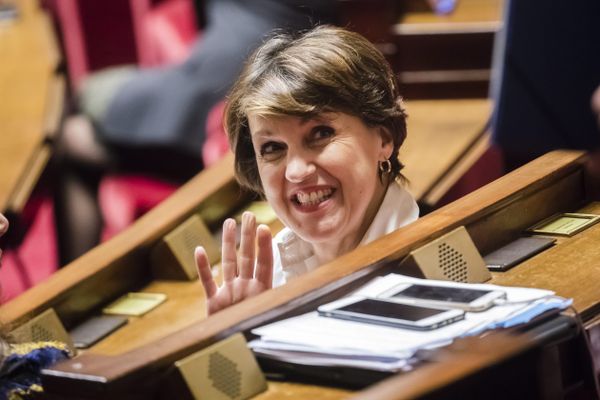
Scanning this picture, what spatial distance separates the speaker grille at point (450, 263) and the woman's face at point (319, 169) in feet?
0.52

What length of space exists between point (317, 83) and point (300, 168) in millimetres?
127

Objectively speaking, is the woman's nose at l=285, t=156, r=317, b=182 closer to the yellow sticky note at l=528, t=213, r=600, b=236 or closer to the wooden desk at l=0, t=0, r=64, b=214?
the yellow sticky note at l=528, t=213, r=600, b=236

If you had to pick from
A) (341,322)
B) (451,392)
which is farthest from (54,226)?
(451,392)

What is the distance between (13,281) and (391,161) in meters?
2.10

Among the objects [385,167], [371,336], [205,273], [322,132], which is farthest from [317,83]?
[371,336]

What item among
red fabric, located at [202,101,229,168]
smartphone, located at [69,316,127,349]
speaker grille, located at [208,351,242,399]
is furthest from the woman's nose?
red fabric, located at [202,101,229,168]

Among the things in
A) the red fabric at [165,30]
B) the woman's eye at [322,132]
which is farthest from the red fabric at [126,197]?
the woman's eye at [322,132]

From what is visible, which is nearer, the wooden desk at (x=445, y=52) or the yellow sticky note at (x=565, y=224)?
the yellow sticky note at (x=565, y=224)

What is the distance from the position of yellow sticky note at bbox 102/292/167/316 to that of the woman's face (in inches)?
17.4

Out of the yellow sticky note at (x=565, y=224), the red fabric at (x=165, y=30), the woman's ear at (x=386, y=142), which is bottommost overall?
the red fabric at (x=165, y=30)

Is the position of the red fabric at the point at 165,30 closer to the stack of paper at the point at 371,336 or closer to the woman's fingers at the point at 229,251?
the woman's fingers at the point at 229,251

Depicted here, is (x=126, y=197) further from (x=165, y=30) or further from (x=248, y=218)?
(x=248, y=218)

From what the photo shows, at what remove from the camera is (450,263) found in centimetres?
198

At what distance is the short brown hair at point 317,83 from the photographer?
6.55 ft
